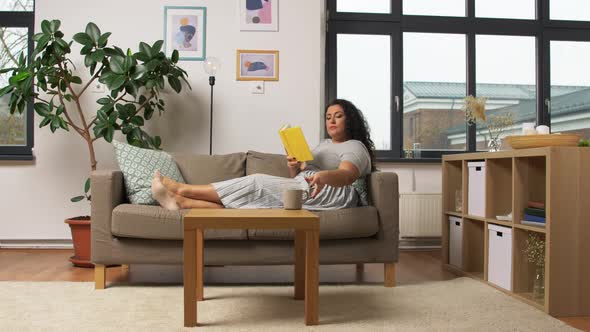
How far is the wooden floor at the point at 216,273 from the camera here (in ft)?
9.41

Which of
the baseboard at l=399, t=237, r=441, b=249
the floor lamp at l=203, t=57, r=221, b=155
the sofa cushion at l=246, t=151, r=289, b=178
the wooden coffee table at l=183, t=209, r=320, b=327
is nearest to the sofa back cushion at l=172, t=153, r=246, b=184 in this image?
the sofa cushion at l=246, t=151, r=289, b=178

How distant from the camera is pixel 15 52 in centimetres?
416

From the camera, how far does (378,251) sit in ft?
8.87

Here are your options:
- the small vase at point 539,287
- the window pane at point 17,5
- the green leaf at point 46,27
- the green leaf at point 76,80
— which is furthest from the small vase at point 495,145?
the window pane at point 17,5

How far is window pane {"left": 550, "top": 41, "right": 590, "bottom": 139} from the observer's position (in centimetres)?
442

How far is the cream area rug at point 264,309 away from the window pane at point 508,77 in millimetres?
2151

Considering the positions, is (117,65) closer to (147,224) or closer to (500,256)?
(147,224)

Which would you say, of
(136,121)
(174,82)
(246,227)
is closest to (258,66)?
(174,82)

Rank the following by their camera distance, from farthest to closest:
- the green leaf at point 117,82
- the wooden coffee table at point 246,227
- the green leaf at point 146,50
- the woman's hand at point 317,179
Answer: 1. the green leaf at point 146,50
2. the green leaf at point 117,82
3. the woman's hand at point 317,179
4. the wooden coffee table at point 246,227

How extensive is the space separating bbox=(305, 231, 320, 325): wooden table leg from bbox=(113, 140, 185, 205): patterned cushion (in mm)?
1190

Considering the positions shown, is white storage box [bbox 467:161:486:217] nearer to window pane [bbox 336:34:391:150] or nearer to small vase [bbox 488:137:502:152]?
small vase [bbox 488:137:502:152]

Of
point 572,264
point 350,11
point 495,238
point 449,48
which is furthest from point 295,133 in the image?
point 449,48

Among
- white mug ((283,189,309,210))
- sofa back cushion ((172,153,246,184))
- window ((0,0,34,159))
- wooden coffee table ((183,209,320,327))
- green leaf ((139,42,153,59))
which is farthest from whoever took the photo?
window ((0,0,34,159))

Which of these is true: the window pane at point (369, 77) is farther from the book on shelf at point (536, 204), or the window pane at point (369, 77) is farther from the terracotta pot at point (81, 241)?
the terracotta pot at point (81, 241)
